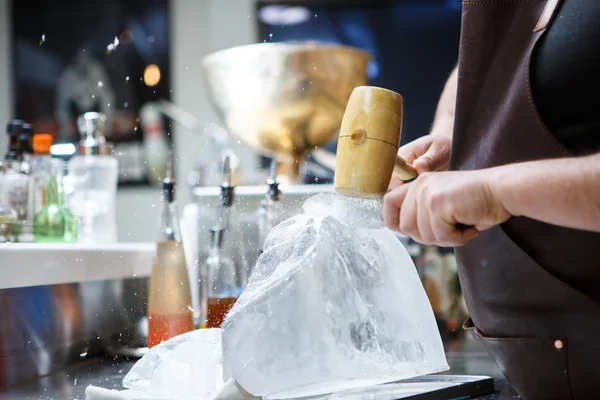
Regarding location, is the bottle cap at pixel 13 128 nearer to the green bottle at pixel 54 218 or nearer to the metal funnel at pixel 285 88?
the green bottle at pixel 54 218

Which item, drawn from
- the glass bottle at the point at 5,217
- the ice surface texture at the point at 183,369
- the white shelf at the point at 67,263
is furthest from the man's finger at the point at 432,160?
the glass bottle at the point at 5,217

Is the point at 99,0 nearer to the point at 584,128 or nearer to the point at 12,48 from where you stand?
the point at 12,48

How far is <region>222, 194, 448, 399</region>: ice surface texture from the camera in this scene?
73cm

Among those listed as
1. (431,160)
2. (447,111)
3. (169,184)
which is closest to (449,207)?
(431,160)

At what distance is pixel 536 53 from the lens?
733 mm

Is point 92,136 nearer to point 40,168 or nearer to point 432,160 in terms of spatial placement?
point 40,168

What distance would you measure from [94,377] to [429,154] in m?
0.58

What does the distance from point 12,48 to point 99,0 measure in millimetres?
582

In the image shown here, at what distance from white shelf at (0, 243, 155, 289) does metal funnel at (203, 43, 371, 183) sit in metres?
0.38

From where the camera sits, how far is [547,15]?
0.73m

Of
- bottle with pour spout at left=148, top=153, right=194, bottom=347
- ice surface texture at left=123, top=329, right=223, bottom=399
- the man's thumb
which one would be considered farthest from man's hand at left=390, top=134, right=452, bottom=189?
bottle with pour spout at left=148, top=153, right=194, bottom=347

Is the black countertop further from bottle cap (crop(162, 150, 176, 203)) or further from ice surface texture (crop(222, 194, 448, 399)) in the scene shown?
bottle cap (crop(162, 150, 176, 203))

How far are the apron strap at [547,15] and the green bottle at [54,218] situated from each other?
0.98 metres

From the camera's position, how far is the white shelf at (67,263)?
3.44ft
